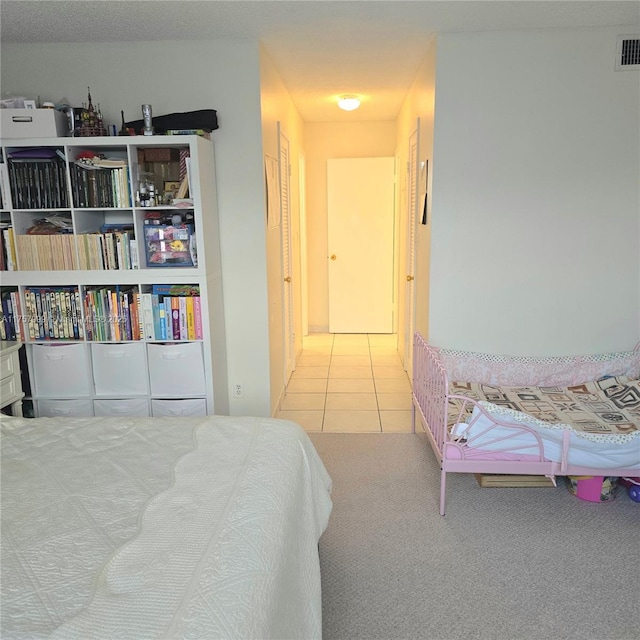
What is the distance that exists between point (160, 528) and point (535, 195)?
291 centimetres

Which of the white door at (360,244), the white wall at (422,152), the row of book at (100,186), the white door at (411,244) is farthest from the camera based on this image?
the white door at (360,244)

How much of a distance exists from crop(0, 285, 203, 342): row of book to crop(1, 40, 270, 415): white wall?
0.69 m

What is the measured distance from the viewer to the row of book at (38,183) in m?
3.08

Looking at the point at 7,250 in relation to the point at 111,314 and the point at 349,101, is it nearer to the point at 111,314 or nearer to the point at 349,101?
the point at 111,314

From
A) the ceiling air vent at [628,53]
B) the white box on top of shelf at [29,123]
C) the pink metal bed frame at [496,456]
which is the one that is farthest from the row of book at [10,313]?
the ceiling air vent at [628,53]

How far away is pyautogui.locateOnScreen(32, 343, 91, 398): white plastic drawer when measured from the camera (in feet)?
10.7

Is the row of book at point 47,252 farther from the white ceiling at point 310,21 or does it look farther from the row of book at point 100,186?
the white ceiling at point 310,21

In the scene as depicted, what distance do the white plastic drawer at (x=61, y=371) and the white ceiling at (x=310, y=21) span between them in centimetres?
181

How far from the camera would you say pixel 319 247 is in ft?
21.5

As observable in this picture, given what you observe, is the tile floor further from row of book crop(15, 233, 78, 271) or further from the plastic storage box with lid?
row of book crop(15, 233, 78, 271)

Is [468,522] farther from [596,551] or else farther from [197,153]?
[197,153]

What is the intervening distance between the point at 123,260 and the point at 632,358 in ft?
10.5

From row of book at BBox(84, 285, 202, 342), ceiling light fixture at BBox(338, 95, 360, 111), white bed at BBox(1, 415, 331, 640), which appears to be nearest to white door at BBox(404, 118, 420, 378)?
ceiling light fixture at BBox(338, 95, 360, 111)

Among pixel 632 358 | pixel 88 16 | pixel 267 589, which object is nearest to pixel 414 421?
pixel 632 358
